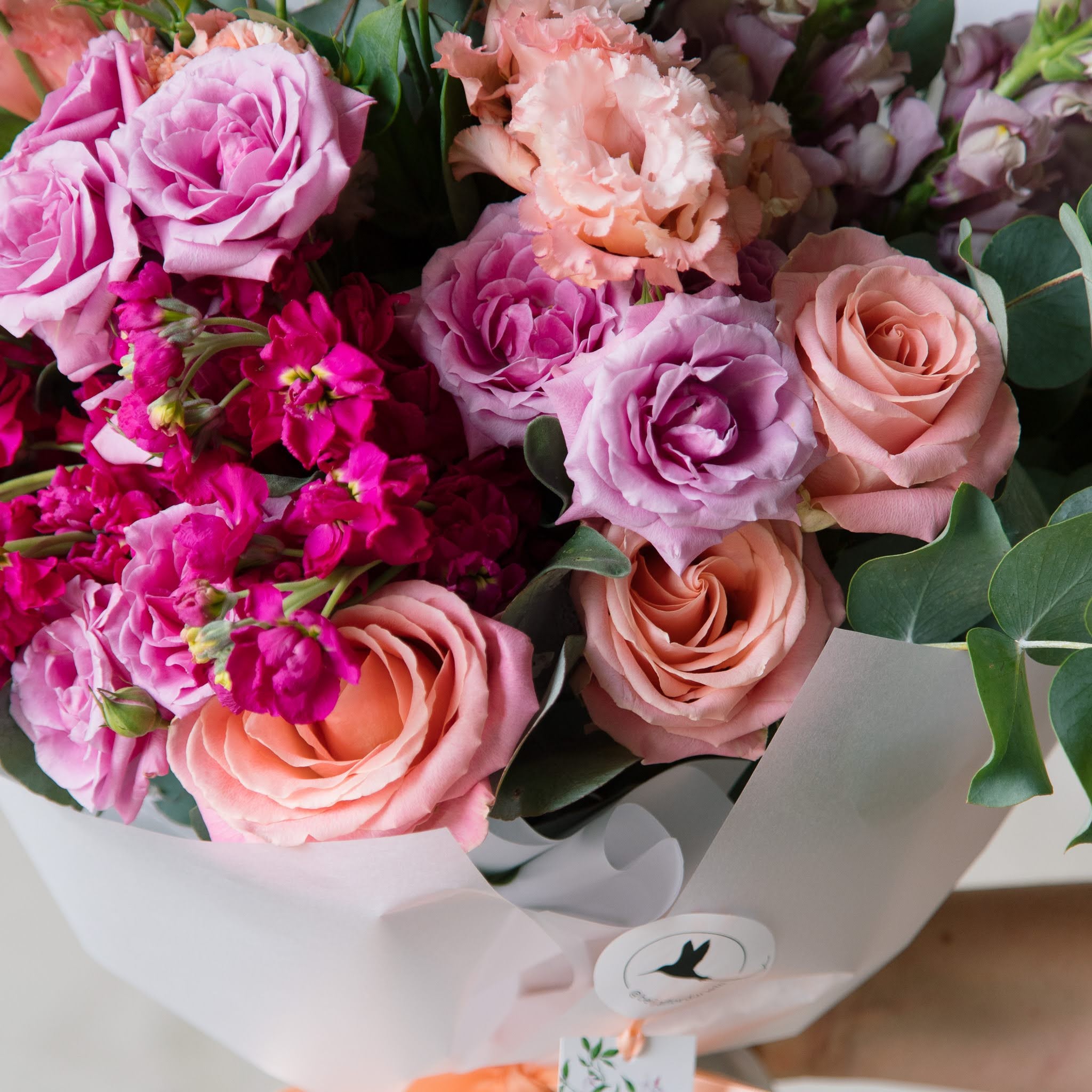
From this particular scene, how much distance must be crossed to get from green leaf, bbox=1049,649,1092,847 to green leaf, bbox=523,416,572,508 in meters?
0.21

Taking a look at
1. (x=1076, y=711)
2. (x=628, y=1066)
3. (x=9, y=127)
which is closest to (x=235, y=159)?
→ (x=9, y=127)

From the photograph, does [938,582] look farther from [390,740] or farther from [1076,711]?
[390,740]

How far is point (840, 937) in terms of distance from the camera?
604 mm

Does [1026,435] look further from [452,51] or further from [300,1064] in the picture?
[300,1064]

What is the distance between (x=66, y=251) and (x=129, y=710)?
0.18 meters

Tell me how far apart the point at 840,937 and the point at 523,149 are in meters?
0.45

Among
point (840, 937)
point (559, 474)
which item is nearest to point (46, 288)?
point (559, 474)

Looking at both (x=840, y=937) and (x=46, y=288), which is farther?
(x=840, y=937)

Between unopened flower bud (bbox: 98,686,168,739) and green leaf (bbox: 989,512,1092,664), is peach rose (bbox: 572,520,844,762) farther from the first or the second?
unopened flower bud (bbox: 98,686,168,739)

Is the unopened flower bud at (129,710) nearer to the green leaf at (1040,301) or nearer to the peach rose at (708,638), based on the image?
the peach rose at (708,638)

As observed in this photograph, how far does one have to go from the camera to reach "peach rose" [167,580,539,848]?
1.33 ft

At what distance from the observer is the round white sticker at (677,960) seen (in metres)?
0.52

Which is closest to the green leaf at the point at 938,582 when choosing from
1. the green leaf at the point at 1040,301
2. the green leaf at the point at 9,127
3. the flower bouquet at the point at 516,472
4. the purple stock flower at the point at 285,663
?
the flower bouquet at the point at 516,472

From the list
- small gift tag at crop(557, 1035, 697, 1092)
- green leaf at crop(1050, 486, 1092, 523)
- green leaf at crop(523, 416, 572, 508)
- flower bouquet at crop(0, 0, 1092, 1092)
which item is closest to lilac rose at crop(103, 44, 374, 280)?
flower bouquet at crop(0, 0, 1092, 1092)
